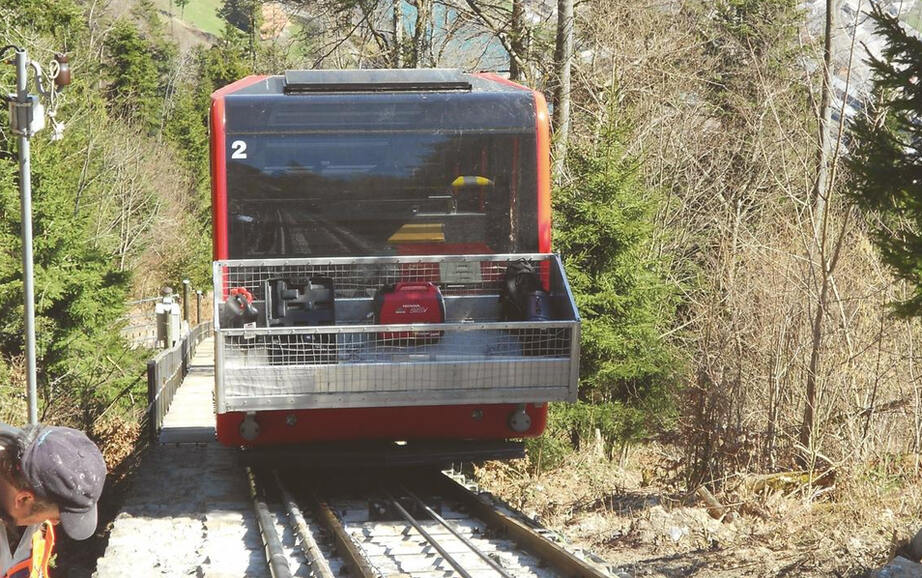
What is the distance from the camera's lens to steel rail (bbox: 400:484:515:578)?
7.31 metres

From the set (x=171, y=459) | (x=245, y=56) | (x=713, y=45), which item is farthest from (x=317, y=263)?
(x=245, y=56)

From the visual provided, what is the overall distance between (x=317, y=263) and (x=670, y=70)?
1843cm

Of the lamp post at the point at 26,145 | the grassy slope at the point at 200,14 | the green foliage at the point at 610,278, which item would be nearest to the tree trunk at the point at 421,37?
the green foliage at the point at 610,278

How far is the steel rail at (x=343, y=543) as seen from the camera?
7.25 metres

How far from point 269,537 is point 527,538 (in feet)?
6.14

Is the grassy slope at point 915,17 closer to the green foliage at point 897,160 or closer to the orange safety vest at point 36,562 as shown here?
the green foliage at point 897,160

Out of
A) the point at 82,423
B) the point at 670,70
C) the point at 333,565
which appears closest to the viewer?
the point at 333,565

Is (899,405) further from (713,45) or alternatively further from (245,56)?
(245,56)

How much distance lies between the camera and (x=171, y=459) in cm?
1255

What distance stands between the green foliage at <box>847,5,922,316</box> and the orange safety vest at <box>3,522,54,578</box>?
554cm

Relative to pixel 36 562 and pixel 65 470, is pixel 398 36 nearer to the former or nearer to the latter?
pixel 36 562

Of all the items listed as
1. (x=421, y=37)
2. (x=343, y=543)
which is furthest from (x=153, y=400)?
(x=421, y=37)

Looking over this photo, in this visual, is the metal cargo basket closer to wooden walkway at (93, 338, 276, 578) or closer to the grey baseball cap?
wooden walkway at (93, 338, 276, 578)

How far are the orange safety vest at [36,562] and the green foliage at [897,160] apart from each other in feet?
18.2
